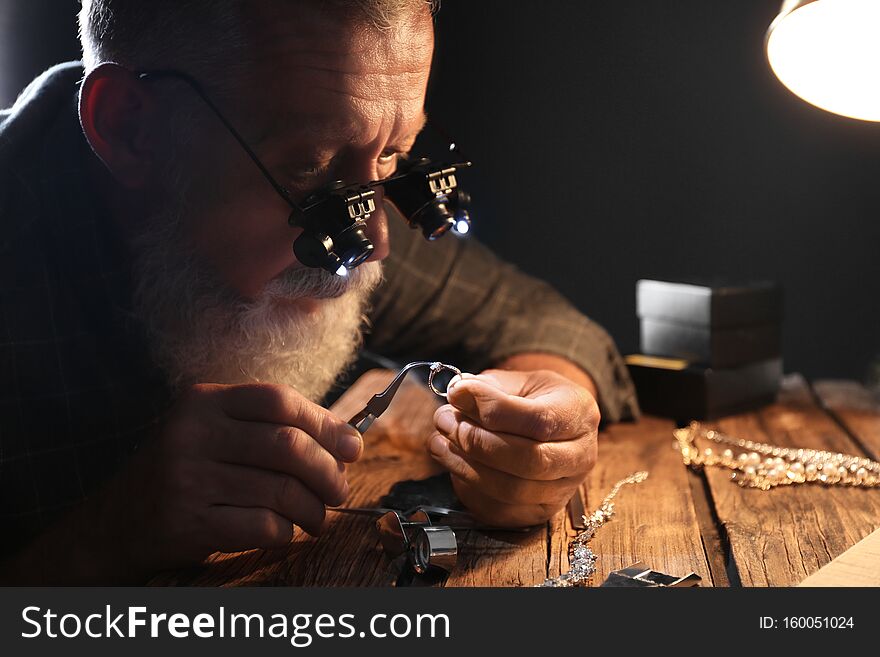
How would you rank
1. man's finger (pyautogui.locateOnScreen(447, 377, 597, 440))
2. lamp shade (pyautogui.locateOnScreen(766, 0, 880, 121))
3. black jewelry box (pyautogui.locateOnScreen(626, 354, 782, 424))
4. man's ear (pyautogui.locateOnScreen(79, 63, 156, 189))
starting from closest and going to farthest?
man's finger (pyautogui.locateOnScreen(447, 377, 597, 440)) → man's ear (pyautogui.locateOnScreen(79, 63, 156, 189)) → lamp shade (pyautogui.locateOnScreen(766, 0, 880, 121)) → black jewelry box (pyautogui.locateOnScreen(626, 354, 782, 424))

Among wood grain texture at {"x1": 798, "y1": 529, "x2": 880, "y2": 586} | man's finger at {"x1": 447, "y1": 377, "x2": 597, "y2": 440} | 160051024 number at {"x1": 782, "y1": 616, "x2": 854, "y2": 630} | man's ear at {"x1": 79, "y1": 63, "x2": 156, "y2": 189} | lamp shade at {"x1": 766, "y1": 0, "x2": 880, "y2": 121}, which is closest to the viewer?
160051024 number at {"x1": 782, "y1": 616, "x2": 854, "y2": 630}

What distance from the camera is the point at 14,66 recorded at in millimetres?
2416

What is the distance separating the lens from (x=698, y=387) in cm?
237

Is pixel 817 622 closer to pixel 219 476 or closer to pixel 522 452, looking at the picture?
pixel 522 452

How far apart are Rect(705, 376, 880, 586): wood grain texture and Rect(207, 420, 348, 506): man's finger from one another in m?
0.68

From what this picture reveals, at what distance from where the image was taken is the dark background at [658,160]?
3027 mm

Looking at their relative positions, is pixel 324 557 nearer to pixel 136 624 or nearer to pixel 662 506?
pixel 136 624

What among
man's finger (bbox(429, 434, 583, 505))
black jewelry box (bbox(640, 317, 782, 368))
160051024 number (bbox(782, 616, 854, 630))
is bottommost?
black jewelry box (bbox(640, 317, 782, 368))

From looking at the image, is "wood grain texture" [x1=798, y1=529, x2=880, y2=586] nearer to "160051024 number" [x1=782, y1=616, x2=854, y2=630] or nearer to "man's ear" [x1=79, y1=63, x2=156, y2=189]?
"160051024 number" [x1=782, y1=616, x2=854, y2=630]

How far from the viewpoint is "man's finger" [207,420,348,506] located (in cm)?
144

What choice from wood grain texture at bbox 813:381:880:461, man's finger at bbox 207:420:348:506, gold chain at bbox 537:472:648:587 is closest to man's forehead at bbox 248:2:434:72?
man's finger at bbox 207:420:348:506

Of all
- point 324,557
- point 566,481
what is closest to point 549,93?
point 566,481

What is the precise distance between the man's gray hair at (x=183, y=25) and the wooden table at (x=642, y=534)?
2.83 ft

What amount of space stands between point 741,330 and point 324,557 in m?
1.40
